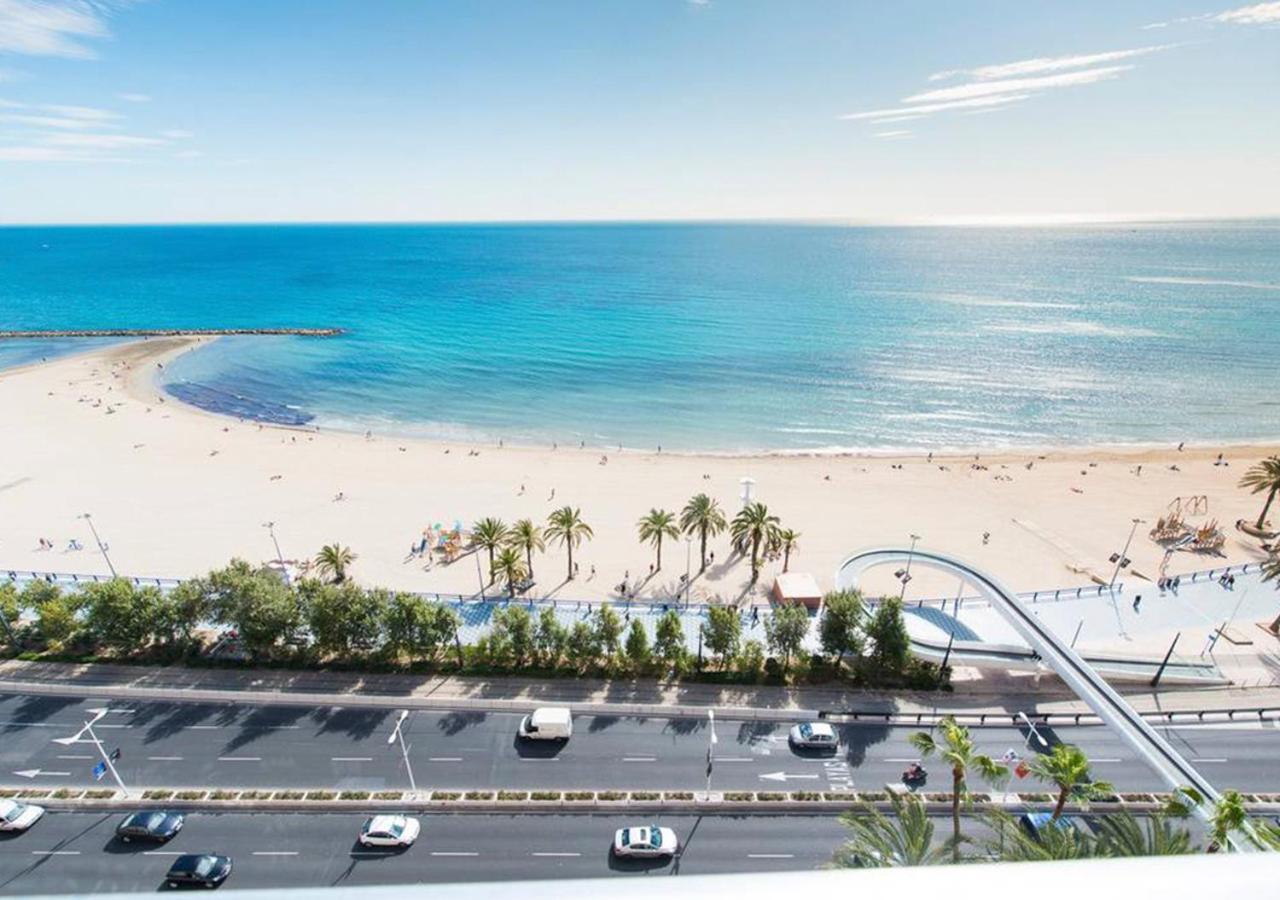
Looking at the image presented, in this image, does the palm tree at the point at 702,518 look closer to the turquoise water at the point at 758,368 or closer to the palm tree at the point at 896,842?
the palm tree at the point at 896,842

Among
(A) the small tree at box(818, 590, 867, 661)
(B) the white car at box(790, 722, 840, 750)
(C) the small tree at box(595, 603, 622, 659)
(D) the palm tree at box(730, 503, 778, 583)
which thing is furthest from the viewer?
(D) the palm tree at box(730, 503, 778, 583)

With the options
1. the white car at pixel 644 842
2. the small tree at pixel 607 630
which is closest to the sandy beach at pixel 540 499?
the small tree at pixel 607 630

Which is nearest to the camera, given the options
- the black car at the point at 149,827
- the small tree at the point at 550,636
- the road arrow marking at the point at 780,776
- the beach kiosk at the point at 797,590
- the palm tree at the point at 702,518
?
the black car at the point at 149,827

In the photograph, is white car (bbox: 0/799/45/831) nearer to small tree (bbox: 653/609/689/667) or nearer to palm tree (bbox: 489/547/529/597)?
palm tree (bbox: 489/547/529/597)

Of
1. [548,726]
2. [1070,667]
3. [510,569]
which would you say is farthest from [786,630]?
[510,569]

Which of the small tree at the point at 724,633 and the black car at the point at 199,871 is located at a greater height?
the small tree at the point at 724,633

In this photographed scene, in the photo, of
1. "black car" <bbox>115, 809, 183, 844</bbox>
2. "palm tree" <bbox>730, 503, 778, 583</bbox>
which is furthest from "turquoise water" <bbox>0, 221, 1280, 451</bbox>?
"black car" <bbox>115, 809, 183, 844</bbox>

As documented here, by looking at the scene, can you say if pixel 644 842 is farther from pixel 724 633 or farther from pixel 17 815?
pixel 17 815
